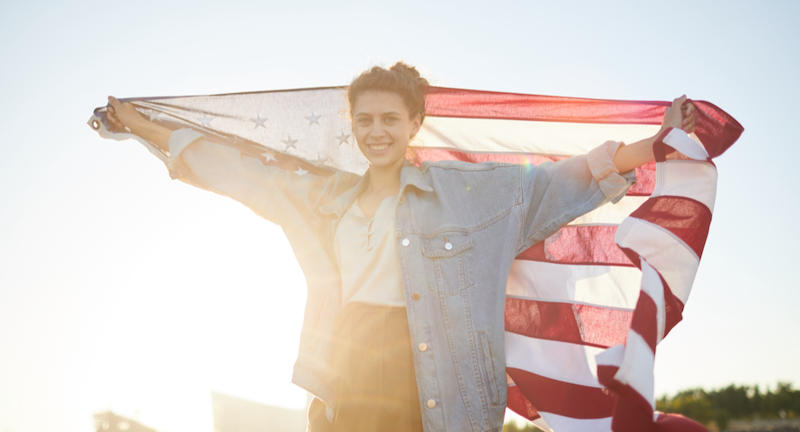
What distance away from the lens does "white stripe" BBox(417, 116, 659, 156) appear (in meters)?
3.39

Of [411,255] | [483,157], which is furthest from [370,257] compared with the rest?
[483,157]

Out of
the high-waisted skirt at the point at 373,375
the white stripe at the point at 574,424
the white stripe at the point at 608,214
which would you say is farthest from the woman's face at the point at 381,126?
the white stripe at the point at 574,424

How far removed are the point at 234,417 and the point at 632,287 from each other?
135 feet

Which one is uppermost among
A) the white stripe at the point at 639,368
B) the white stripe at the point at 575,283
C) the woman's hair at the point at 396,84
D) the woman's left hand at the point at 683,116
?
the woman's hair at the point at 396,84

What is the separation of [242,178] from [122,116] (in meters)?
0.91

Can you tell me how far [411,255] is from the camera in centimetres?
267

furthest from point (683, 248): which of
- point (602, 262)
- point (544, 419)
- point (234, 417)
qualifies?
point (234, 417)

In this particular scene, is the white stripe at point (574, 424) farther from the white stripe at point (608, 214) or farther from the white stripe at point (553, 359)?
the white stripe at point (608, 214)

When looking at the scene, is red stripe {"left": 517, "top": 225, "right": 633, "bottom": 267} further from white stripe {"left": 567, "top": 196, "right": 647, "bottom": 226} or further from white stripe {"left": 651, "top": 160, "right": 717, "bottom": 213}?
white stripe {"left": 651, "top": 160, "right": 717, "bottom": 213}

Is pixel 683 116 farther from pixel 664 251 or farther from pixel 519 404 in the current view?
pixel 519 404

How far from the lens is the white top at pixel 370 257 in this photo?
2.66 meters

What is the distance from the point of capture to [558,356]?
2.83 m

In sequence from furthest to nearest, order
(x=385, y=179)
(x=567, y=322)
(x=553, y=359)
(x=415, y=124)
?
(x=415, y=124) → (x=385, y=179) → (x=567, y=322) → (x=553, y=359)

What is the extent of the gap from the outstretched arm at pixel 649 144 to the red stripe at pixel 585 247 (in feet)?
1.95
